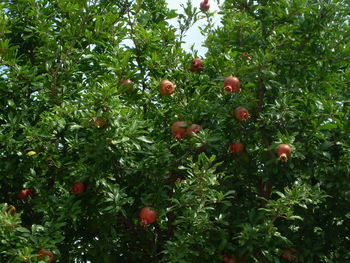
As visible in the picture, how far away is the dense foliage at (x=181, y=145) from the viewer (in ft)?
13.1

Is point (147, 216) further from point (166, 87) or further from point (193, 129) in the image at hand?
point (166, 87)

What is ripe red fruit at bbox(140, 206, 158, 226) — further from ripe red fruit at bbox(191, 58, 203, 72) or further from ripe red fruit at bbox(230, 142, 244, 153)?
ripe red fruit at bbox(191, 58, 203, 72)

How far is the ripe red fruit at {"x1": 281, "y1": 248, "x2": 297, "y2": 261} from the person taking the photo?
4.25 metres

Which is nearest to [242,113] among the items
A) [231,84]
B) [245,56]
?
[231,84]

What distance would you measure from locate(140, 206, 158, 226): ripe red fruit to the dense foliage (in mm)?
12

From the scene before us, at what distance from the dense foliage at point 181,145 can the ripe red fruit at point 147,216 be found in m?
0.01

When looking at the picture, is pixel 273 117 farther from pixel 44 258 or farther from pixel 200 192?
pixel 44 258

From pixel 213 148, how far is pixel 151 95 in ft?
3.05

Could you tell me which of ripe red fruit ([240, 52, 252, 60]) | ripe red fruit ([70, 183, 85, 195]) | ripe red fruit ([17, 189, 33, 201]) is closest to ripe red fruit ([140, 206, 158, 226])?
ripe red fruit ([70, 183, 85, 195])

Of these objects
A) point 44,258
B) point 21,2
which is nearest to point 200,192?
point 44,258

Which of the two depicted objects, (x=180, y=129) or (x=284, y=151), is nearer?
(x=284, y=151)

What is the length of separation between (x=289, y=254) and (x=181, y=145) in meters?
1.28

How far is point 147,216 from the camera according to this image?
4090mm

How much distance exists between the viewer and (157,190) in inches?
169
